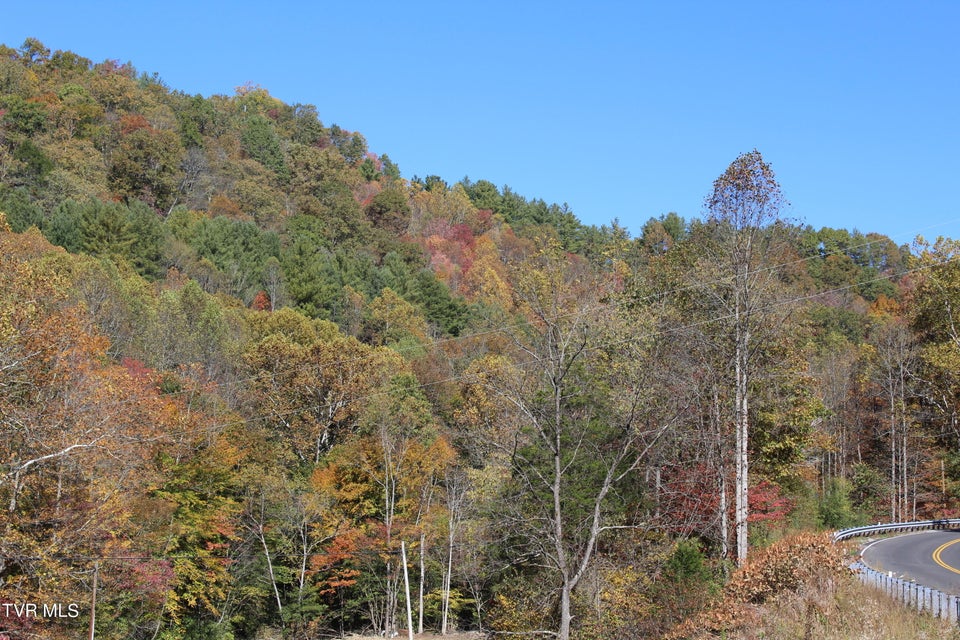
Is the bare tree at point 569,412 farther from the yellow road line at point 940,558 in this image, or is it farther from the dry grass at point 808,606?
the yellow road line at point 940,558

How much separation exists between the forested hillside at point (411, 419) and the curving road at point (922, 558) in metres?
3.07

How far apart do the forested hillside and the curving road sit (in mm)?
3071

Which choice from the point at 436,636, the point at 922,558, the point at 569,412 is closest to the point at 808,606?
the point at 569,412

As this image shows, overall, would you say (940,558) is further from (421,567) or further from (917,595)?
(421,567)

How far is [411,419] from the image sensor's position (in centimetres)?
4072

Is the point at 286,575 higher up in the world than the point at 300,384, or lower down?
lower down

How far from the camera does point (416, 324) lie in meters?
66.6

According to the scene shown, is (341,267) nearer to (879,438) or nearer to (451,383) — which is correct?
(451,383)

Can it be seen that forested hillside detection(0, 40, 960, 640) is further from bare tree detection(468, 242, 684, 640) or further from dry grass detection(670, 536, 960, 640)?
dry grass detection(670, 536, 960, 640)

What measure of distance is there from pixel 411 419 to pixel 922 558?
22.8 metres

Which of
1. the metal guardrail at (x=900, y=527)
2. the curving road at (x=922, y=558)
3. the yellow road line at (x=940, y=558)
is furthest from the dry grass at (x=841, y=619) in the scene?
the metal guardrail at (x=900, y=527)

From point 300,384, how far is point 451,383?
12.7 meters

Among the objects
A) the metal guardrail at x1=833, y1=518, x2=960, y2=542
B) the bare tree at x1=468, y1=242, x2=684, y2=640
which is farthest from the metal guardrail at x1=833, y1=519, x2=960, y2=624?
the metal guardrail at x1=833, y1=518, x2=960, y2=542

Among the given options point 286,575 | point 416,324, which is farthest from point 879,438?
point 286,575
